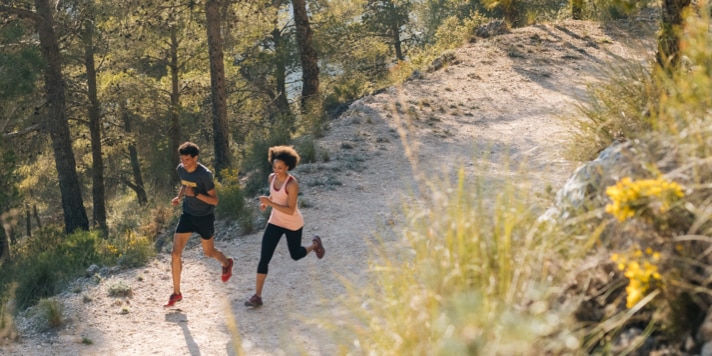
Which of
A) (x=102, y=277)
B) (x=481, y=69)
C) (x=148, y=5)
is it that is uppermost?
(x=148, y=5)

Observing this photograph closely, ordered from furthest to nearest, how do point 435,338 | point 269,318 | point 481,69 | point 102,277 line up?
point 481,69
point 102,277
point 269,318
point 435,338

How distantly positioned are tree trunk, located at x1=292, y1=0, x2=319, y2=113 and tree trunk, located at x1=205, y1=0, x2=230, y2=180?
2249mm

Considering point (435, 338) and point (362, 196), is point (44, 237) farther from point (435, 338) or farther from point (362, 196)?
point (435, 338)

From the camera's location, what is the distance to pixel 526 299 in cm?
374

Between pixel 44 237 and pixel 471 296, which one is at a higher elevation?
pixel 471 296

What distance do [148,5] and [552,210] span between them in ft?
45.1

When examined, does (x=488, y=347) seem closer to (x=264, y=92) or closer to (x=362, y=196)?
(x=362, y=196)

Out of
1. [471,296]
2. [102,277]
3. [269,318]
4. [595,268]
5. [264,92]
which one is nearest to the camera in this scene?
[471,296]

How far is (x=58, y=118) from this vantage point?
1755 centimetres

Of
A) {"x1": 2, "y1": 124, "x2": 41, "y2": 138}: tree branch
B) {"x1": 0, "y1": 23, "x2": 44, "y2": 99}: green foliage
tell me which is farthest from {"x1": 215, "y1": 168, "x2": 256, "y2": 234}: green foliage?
{"x1": 2, "y1": 124, "x2": 41, "y2": 138}: tree branch

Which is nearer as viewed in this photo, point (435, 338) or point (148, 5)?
point (435, 338)

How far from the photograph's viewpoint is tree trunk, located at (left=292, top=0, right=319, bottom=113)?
18.5 meters

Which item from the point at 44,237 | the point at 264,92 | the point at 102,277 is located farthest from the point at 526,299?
the point at 264,92

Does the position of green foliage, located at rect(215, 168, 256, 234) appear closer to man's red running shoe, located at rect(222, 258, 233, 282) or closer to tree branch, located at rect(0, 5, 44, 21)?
man's red running shoe, located at rect(222, 258, 233, 282)
